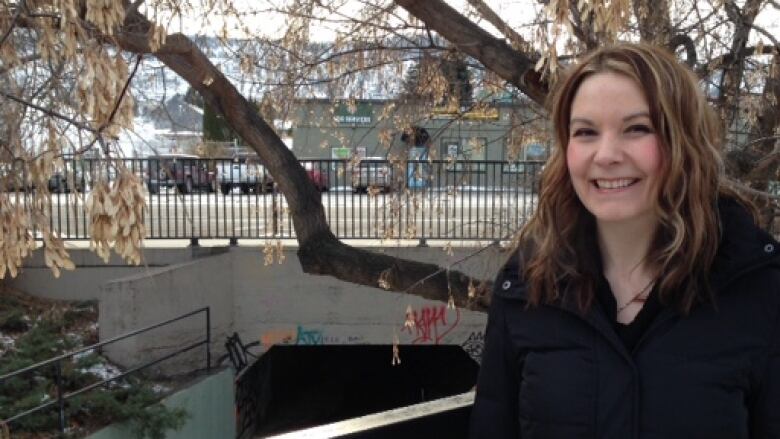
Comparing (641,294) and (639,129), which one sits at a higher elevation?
(639,129)

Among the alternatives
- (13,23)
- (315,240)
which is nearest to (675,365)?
(13,23)

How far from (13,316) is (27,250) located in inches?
289

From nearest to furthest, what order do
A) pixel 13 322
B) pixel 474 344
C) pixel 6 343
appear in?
pixel 6 343 < pixel 13 322 < pixel 474 344

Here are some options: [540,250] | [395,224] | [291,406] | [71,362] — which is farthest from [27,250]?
[291,406]

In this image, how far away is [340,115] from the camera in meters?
9.21

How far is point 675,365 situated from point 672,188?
0.35 meters

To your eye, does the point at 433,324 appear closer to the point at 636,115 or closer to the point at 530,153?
the point at 530,153

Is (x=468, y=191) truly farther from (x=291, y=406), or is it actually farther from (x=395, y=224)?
(x=291, y=406)

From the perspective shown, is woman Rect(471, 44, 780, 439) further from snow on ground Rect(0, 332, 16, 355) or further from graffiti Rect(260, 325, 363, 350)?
graffiti Rect(260, 325, 363, 350)

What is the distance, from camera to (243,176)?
35.3 feet

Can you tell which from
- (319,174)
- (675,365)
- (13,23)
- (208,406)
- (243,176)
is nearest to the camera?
(675,365)

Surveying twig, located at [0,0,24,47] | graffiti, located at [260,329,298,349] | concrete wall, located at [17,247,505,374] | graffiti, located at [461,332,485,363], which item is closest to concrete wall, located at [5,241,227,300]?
concrete wall, located at [17,247,505,374]

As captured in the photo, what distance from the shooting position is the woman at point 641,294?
4.60 feet

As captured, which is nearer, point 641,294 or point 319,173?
point 641,294
